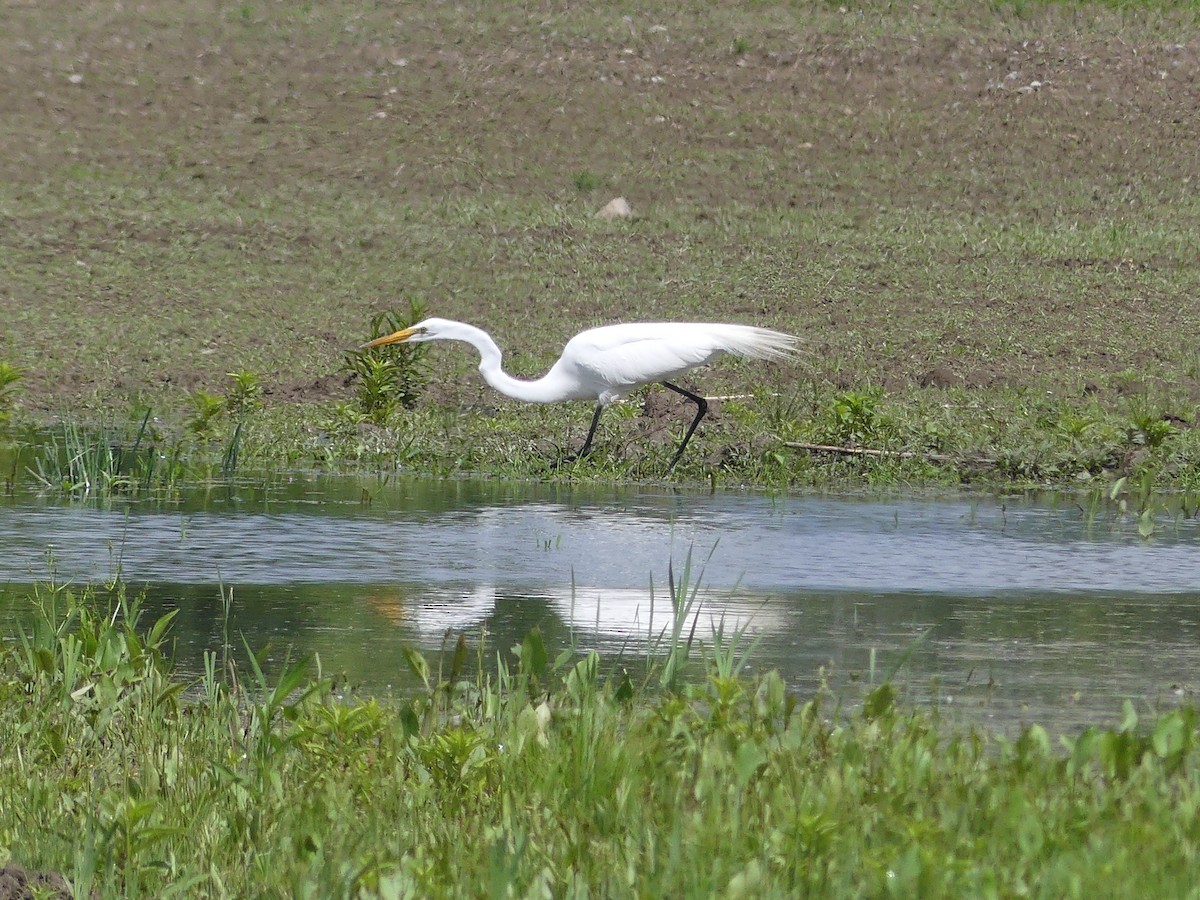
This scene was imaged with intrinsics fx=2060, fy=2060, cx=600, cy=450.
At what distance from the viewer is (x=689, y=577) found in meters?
6.00

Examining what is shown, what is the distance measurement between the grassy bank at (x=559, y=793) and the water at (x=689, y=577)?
2.12 feet

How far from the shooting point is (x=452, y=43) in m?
25.2

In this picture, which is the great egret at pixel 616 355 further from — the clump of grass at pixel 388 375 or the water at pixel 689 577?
the water at pixel 689 577

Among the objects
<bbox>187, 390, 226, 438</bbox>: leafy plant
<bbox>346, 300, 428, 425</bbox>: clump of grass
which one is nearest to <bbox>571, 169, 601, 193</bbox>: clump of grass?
<bbox>346, 300, 428, 425</bbox>: clump of grass

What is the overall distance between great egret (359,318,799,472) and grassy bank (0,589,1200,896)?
233 inches

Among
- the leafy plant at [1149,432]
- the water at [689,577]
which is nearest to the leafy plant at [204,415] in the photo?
the water at [689,577]

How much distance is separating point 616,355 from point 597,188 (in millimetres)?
10145

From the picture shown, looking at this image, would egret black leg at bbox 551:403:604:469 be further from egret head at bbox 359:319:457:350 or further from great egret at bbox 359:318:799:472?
egret head at bbox 359:319:457:350

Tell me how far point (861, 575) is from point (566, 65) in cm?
1788

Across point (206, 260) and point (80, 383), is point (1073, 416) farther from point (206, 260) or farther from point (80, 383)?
point (206, 260)

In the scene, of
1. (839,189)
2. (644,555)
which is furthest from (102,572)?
(839,189)

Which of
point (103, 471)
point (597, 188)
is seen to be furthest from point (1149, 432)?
point (597, 188)

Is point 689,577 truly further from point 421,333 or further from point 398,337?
point 421,333

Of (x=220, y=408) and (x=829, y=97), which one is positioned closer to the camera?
(x=220, y=408)
